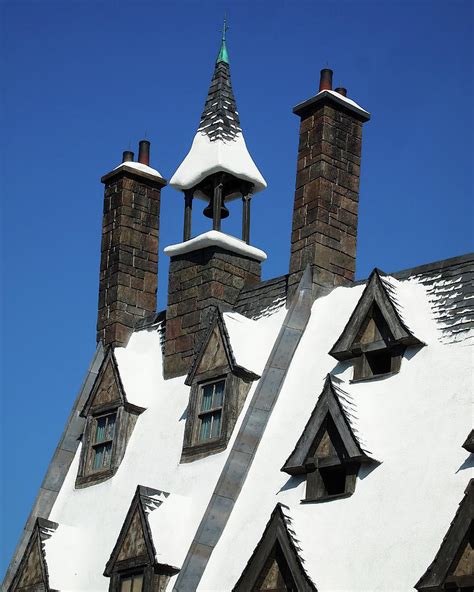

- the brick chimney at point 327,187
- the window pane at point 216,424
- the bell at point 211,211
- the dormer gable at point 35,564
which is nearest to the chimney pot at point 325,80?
the brick chimney at point 327,187

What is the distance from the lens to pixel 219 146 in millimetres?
28266

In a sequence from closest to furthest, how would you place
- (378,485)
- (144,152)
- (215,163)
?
(378,485) < (215,163) < (144,152)

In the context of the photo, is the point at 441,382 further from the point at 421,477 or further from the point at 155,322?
the point at 155,322

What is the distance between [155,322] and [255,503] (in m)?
7.07

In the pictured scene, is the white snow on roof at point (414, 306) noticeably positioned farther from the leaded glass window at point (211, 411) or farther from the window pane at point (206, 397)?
the window pane at point (206, 397)

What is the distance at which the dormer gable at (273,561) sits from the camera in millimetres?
20750

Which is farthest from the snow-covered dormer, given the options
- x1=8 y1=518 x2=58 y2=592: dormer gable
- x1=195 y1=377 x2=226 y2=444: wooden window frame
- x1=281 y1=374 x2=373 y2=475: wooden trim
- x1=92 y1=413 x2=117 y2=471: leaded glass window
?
x1=281 y1=374 x2=373 y2=475: wooden trim

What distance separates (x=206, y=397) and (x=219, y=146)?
539 centimetres

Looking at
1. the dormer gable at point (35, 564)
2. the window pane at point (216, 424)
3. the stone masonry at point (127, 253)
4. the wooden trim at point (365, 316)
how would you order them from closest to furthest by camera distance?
the wooden trim at point (365, 316), the window pane at point (216, 424), the dormer gable at point (35, 564), the stone masonry at point (127, 253)

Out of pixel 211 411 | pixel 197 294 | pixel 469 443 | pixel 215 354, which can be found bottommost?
pixel 469 443

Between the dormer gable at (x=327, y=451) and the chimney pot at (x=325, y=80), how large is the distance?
692cm

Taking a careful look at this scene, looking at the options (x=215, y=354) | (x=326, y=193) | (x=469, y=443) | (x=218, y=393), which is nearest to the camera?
(x=469, y=443)

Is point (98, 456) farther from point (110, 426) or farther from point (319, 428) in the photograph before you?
point (319, 428)

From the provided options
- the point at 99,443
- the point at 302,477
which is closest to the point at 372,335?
the point at 302,477
